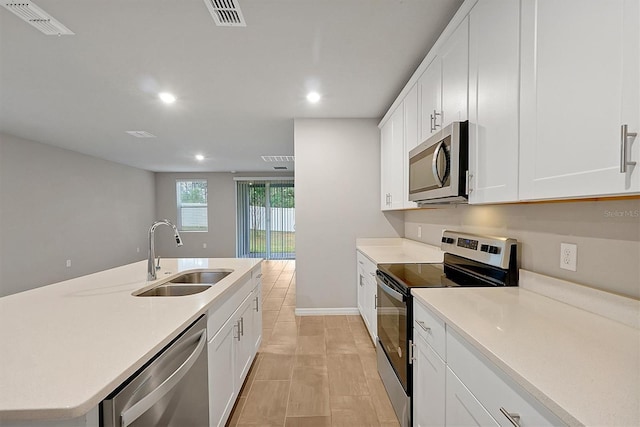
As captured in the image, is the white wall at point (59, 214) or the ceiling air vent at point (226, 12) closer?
the ceiling air vent at point (226, 12)

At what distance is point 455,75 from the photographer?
1.77 m

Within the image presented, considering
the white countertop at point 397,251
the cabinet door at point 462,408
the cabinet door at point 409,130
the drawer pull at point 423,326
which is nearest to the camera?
the cabinet door at point 462,408

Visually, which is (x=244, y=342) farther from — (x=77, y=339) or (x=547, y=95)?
(x=547, y=95)

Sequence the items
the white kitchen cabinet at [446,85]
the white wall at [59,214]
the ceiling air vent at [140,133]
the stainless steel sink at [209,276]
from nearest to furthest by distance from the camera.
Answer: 1. the white kitchen cabinet at [446,85]
2. the stainless steel sink at [209,276]
3. the ceiling air vent at [140,133]
4. the white wall at [59,214]

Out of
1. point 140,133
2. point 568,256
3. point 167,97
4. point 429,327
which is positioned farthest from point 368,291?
point 140,133

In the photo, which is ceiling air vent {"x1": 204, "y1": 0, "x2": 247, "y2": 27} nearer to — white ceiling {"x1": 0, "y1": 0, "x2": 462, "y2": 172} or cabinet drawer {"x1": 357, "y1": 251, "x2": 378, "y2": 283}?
white ceiling {"x1": 0, "y1": 0, "x2": 462, "y2": 172}

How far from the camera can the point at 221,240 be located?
867 cm

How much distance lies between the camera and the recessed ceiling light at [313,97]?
308 centimetres

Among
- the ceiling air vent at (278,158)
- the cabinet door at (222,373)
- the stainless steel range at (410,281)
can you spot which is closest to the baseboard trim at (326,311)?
the stainless steel range at (410,281)

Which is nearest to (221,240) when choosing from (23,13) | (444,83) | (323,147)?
(323,147)

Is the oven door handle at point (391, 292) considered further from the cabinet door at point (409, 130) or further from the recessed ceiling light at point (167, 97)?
the recessed ceiling light at point (167, 97)

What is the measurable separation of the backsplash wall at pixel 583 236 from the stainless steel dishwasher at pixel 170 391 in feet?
5.56

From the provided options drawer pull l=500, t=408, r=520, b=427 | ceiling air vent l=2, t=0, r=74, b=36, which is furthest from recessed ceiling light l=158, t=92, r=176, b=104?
drawer pull l=500, t=408, r=520, b=427

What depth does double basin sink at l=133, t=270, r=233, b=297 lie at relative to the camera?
6.25 feet
